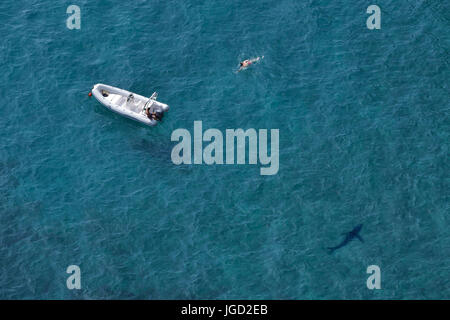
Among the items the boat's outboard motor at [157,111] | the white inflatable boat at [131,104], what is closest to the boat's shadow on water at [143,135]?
the boat's outboard motor at [157,111]

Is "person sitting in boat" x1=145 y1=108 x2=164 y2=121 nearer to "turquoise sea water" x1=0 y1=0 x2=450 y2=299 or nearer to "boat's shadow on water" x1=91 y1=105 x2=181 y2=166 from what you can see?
"boat's shadow on water" x1=91 y1=105 x2=181 y2=166

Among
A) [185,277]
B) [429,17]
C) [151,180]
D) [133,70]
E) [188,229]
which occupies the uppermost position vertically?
[429,17]

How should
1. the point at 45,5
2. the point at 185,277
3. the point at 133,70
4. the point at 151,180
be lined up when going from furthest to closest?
the point at 45,5, the point at 133,70, the point at 151,180, the point at 185,277

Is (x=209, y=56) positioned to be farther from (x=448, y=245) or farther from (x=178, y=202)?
(x=448, y=245)

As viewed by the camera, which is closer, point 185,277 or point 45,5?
point 185,277

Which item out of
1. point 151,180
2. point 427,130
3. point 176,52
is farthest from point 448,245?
point 176,52

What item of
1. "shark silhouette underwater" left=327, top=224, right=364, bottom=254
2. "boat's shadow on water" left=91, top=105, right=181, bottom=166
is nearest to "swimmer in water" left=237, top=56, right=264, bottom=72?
"boat's shadow on water" left=91, top=105, right=181, bottom=166

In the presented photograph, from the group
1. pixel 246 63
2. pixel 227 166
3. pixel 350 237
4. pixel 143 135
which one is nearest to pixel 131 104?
pixel 143 135
